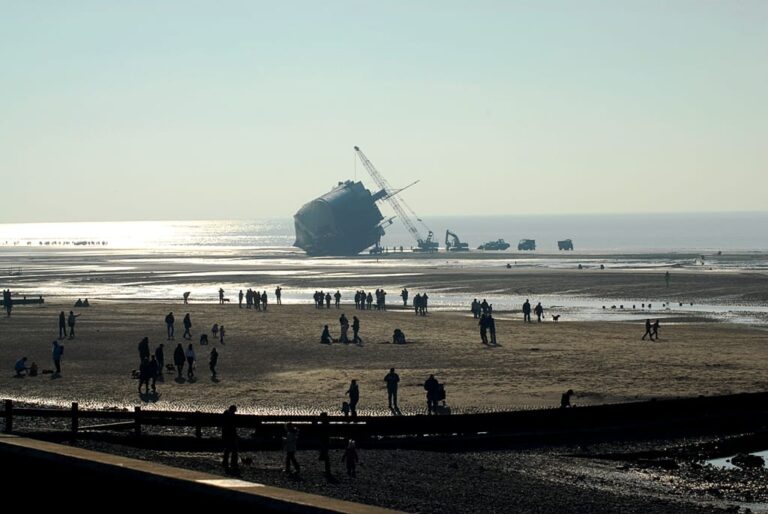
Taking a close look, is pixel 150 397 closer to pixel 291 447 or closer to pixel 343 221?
pixel 291 447

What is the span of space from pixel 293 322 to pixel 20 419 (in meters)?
27.6

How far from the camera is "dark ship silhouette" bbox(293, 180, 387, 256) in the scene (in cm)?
14175

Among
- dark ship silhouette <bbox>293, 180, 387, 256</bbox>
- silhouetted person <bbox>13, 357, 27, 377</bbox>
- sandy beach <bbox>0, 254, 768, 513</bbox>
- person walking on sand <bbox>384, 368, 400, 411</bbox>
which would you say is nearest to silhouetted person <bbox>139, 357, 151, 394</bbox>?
sandy beach <bbox>0, 254, 768, 513</bbox>

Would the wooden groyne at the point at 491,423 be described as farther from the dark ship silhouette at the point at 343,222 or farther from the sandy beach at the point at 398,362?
the dark ship silhouette at the point at 343,222

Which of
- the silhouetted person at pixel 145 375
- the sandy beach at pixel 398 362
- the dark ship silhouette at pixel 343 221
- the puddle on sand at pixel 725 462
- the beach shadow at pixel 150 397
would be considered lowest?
the puddle on sand at pixel 725 462

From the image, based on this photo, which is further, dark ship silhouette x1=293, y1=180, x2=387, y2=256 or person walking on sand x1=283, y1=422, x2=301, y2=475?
dark ship silhouette x1=293, y1=180, x2=387, y2=256

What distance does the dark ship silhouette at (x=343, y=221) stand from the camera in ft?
465

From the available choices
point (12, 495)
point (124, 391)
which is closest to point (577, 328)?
point (124, 391)

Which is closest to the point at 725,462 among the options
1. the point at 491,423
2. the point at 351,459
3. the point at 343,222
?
the point at 491,423

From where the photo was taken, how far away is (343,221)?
142m

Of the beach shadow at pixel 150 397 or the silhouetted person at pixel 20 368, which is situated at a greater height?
the silhouetted person at pixel 20 368

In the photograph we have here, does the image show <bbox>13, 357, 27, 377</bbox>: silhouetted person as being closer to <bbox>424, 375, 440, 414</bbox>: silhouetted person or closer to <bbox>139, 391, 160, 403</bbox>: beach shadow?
<bbox>139, 391, 160, 403</bbox>: beach shadow

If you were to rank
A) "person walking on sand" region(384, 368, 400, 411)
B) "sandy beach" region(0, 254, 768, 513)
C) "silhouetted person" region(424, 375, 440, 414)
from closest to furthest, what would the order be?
"sandy beach" region(0, 254, 768, 513), "silhouetted person" region(424, 375, 440, 414), "person walking on sand" region(384, 368, 400, 411)

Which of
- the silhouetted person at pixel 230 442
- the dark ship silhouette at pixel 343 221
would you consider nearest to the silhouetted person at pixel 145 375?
the silhouetted person at pixel 230 442
